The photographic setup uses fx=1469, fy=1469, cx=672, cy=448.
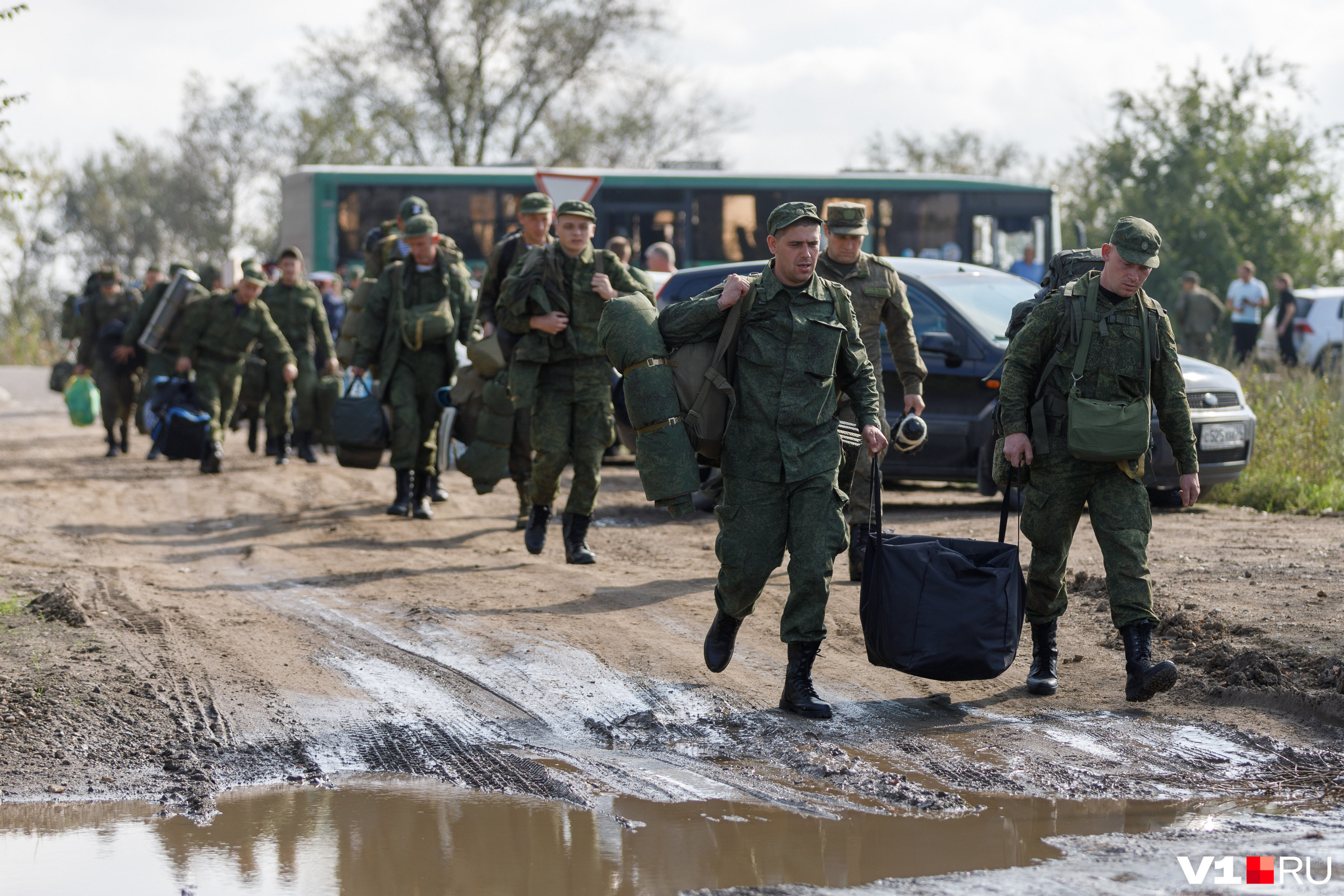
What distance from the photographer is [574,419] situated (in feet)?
26.3

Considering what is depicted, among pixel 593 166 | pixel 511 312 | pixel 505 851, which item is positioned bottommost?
pixel 505 851

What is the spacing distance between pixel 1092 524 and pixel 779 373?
1337 mm

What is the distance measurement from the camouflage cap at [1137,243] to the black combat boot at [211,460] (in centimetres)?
1008

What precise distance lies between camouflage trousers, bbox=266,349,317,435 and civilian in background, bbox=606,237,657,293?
10.5 feet

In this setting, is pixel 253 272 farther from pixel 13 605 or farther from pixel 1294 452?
pixel 1294 452

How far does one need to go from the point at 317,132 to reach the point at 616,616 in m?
34.8

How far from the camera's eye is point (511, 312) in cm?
785

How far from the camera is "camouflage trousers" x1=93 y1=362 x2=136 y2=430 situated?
50.3 feet

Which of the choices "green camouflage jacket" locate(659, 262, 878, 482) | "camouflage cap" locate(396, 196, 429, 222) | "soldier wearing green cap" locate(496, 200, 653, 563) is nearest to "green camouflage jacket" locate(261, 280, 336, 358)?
"camouflage cap" locate(396, 196, 429, 222)

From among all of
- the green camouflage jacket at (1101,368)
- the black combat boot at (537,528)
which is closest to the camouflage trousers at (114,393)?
the black combat boot at (537,528)

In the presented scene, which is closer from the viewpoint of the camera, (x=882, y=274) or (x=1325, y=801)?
(x=1325, y=801)

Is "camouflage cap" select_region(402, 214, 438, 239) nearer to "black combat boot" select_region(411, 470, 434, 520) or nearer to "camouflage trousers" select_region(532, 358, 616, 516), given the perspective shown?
"black combat boot" select_region(411, 470, 434, 520)

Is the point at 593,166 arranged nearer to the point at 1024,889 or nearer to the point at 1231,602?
the point at 1231,602

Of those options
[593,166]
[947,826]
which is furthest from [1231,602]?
[593,166]
